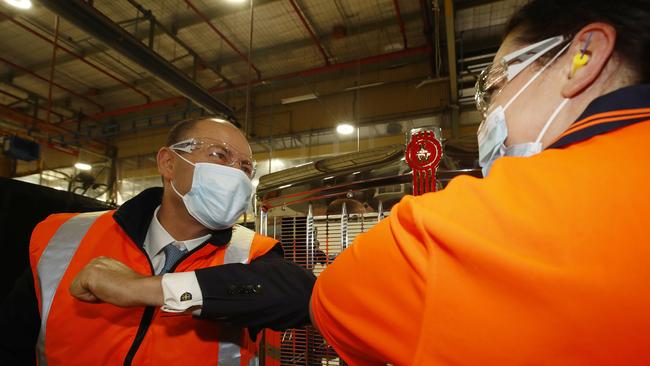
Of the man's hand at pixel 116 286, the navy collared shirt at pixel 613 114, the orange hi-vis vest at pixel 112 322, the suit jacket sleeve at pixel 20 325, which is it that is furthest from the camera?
the suit jacket sleeve at pixel 20 325

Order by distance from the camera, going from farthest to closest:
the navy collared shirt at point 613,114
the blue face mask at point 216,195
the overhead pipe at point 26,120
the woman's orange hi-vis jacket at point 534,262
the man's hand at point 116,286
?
1. the overhead pipe at point 26,120
2. the blue face mask at point 216,195
3. the man's hand at point 116,286
4. the navy collared shirt at point 613,114
5. the woman's orange hi-vis jacket at point 534,262

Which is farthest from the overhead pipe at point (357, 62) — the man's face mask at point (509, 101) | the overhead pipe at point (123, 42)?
the man's face mask at point (509, 101)

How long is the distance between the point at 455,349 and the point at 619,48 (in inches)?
25.0

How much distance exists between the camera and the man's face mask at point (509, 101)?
77 centimetres

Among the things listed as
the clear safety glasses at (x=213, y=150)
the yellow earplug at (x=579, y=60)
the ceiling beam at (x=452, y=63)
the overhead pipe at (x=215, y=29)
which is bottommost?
the yellow earplug at (x=579, y=60)

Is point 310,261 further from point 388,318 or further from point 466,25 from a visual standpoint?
point 466,25

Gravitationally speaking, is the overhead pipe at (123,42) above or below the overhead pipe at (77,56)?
below

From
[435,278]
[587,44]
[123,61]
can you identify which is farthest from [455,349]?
[123,61]

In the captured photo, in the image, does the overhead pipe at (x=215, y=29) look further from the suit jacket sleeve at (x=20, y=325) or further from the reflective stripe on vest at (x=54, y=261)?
the suit jacket sleeve at (x=20, y=325)

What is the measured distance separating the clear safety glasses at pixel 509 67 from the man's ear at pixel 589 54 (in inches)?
2.3

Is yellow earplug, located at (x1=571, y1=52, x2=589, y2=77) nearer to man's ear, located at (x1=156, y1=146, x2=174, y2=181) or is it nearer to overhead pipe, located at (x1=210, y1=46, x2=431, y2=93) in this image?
man's ear, located at (x1=156, y1=146, x2=174, y2=181)

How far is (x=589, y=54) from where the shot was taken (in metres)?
0.69

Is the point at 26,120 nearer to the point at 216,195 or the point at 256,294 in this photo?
the point at 216,195

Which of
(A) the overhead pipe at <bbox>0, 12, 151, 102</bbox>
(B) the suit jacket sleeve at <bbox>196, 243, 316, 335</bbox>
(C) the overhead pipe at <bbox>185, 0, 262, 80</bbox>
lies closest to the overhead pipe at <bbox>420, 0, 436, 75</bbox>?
(C) the overhead pipe at <bbox>185, 0, 262, 80</bbox>
